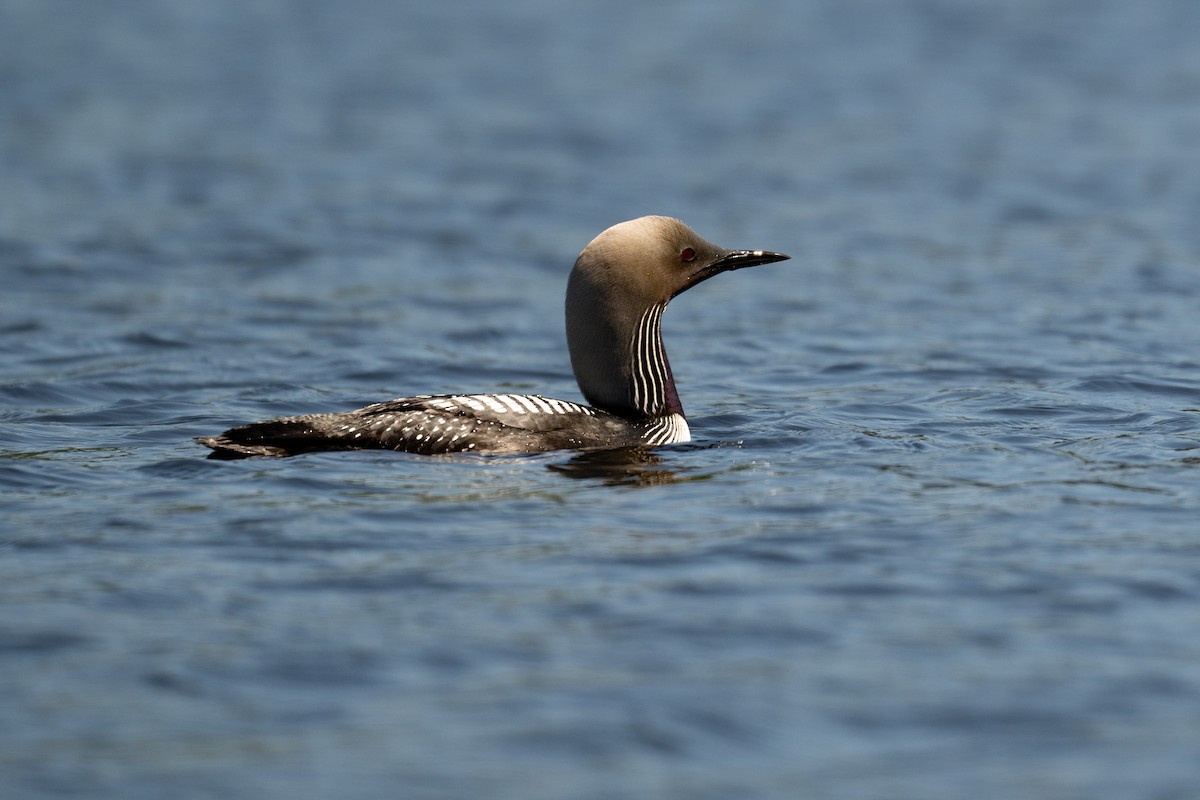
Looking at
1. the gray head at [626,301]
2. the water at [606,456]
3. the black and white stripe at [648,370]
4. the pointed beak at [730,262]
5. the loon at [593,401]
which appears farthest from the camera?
the pointed beak at [730,262]

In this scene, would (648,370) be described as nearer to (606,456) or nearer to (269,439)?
(606,456)

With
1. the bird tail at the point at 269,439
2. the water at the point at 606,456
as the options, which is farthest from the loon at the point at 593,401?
the water at the point at 606,456

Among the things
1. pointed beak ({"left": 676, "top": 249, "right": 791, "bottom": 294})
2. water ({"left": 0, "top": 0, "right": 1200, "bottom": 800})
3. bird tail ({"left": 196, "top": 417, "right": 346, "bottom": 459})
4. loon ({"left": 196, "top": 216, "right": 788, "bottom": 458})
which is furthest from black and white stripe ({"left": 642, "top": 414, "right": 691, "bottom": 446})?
bird tail ({"left": 196, "top": 417, "right": 346, "bottom": 459})

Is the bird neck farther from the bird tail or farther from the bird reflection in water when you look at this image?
the bird tail

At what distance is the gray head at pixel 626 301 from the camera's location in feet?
23.5

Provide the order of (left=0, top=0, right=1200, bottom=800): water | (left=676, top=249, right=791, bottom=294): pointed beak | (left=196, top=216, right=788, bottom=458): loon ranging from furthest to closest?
(left=676, top=249, right=791, bottom=294): pointed beak → (left=196, top=216, right=788, bottom=458): loon → (left=0, top=0, right=1200, bottom=800): water

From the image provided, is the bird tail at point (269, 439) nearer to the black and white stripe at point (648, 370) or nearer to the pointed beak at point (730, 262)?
the black and white stripe at point (648, 370)

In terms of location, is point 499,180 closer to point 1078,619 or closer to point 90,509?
point 90,509

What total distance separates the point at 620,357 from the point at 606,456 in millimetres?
504

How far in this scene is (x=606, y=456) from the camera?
6.99 m

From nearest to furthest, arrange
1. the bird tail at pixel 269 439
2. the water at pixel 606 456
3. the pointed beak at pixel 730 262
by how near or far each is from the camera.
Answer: the water at pixel 606 456 < the bird tail at pixel 269 439 < the pointed beak at pixel 730 262

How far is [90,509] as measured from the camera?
6.18 metres

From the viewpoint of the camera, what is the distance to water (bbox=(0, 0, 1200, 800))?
4273mm

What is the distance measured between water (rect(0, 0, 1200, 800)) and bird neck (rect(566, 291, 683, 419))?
1.33 ft
